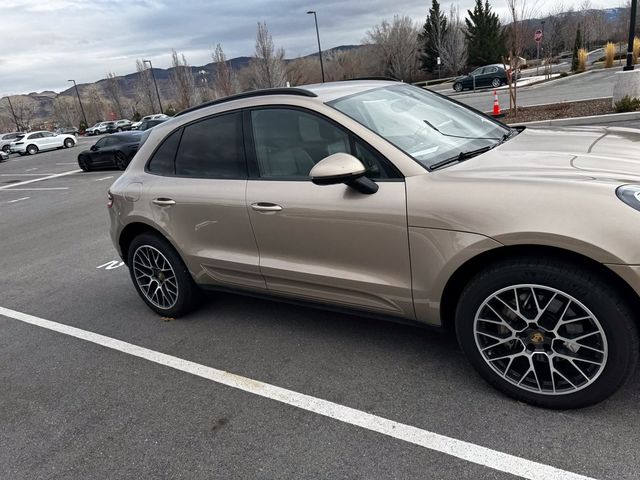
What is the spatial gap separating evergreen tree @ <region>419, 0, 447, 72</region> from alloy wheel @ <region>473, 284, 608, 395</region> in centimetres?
5330

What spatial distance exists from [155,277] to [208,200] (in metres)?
1.07

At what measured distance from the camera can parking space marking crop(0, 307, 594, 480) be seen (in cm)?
221

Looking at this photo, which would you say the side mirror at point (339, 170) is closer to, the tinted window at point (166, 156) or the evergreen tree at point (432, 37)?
the tinted window at point (166, 156)

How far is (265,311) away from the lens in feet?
13.7

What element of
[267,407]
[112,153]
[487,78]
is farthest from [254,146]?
[487,78]

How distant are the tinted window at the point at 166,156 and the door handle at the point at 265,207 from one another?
1005 mm

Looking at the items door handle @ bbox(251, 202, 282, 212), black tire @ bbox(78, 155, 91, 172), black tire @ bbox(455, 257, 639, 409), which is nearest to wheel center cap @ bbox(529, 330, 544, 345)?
black tire @ bbox(455, 257, 639, 409)

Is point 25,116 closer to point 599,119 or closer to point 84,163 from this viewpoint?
point 84,163

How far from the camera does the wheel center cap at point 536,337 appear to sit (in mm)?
2465

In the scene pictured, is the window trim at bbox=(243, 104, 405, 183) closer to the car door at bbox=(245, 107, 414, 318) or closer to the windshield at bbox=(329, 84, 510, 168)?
the car door at bbox=(245, 107, 414, 318)

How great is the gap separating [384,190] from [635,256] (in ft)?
3.94

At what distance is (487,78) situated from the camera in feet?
105

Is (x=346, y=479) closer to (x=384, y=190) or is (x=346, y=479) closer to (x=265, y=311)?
(x=384, y=190)

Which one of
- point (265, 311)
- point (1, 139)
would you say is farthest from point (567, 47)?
point (265, 311)
